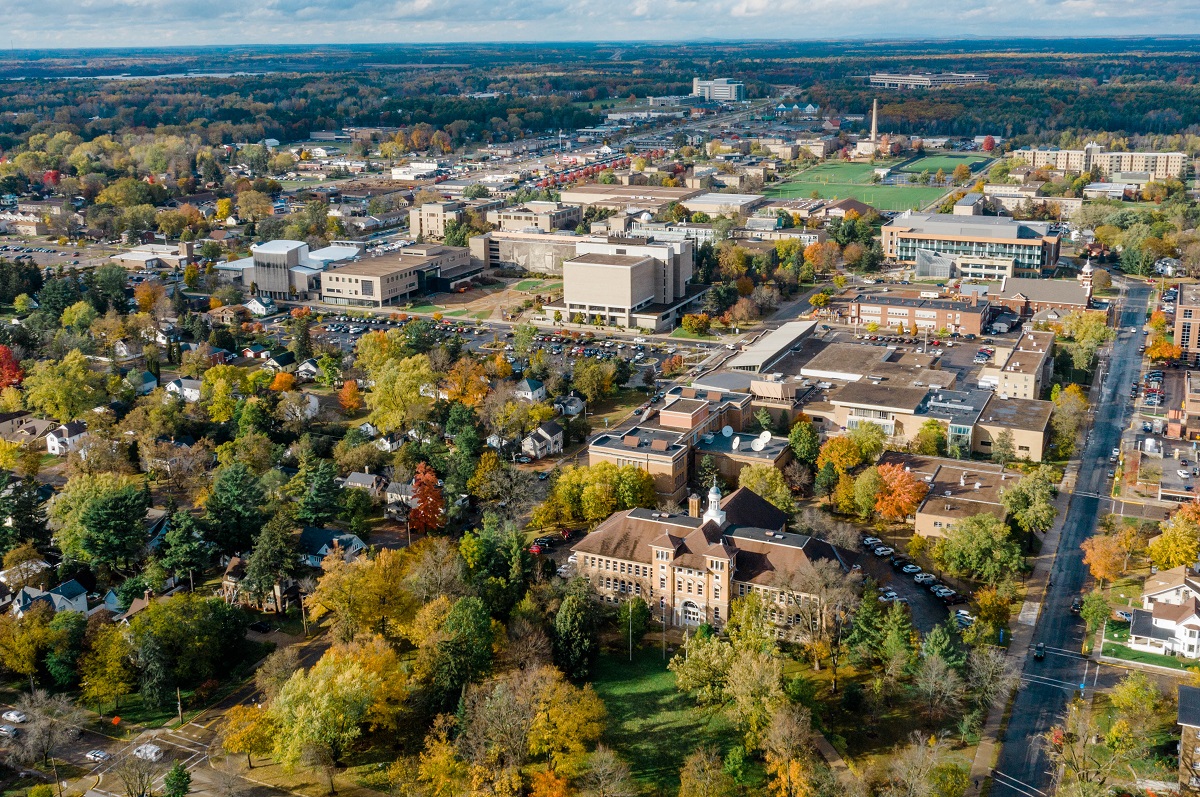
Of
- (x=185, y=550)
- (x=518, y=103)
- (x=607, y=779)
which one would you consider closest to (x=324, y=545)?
(x=185, y=550)

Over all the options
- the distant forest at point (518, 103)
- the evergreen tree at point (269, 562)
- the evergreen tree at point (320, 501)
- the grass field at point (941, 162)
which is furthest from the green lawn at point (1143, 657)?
the distant forest at point (518, 103)

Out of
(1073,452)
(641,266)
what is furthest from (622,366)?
(1073,452)

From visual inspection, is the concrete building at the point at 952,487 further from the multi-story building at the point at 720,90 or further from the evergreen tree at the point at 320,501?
the multi-story building at the point at 720,90

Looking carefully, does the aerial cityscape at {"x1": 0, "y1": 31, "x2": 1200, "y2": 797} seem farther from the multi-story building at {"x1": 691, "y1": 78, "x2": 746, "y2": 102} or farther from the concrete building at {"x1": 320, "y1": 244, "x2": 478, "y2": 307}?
the multi-story building at {"x1": 691, "y1": 78, "x2": 746, "y2": 102}

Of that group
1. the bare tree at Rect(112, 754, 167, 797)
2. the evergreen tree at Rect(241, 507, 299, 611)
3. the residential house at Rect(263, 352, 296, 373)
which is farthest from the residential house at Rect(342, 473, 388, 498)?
the residential house at Rect(263, 352, 296, 373)

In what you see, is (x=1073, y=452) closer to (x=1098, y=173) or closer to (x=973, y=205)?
(x=973, y=205)

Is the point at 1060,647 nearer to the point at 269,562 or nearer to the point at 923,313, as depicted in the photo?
the point at 269,562
